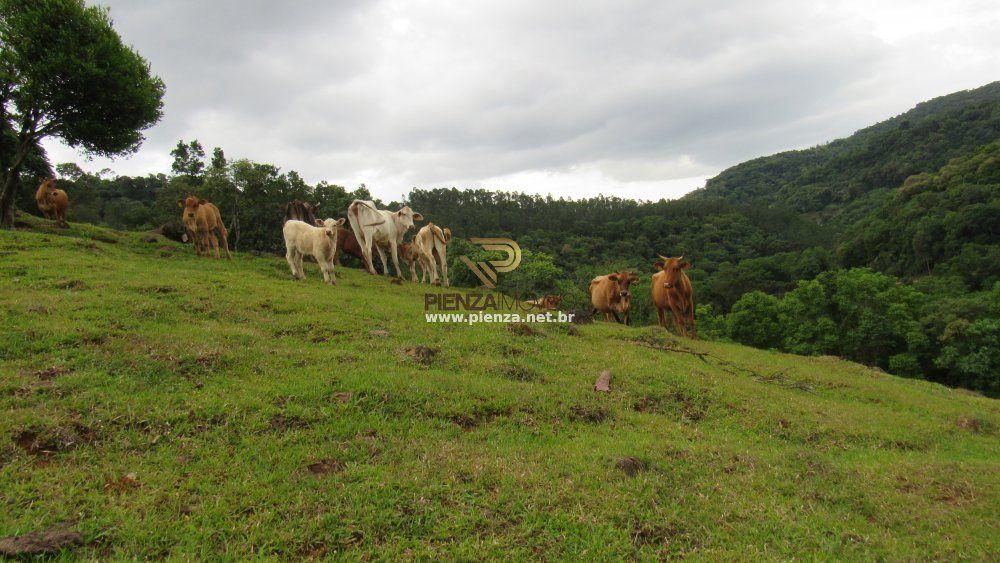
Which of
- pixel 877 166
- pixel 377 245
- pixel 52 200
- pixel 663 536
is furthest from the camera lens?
pixel 877 166

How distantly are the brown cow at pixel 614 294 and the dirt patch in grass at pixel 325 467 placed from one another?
11.9 meters

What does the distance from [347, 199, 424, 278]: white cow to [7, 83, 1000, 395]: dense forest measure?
446cm

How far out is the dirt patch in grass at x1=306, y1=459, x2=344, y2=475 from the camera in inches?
165

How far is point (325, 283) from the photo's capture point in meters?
13.9

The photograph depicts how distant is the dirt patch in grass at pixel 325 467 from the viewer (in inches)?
165

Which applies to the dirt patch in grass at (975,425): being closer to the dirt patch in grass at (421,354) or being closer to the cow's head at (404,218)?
the dirt patch in grass at (421,354)

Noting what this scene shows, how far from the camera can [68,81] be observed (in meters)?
16.6

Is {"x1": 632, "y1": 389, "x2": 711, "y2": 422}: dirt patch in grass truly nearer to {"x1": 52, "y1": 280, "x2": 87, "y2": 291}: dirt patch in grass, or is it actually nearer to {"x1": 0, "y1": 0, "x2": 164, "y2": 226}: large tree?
{"x1": 52, "y1": 280, "x2": 87, "y2": 291}: dirt patch in grass

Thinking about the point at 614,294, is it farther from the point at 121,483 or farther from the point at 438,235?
the point at 121,483

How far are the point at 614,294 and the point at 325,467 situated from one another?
13338 mm

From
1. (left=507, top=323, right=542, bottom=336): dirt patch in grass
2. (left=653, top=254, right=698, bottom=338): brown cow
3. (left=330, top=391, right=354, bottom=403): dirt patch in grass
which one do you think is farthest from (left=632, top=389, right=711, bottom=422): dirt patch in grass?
(left=653, top=254, right=698, bottom=338): brown cow

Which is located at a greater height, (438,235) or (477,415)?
(438,235)

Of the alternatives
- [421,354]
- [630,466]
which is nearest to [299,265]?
[421,354]

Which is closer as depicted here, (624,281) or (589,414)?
Result: (589,414)
